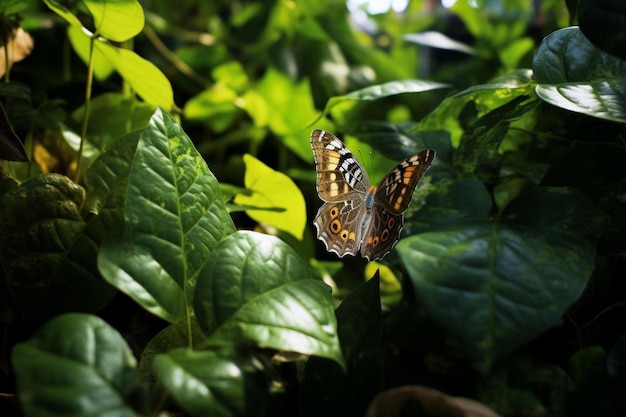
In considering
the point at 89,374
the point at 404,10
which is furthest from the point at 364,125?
the point at 404,10

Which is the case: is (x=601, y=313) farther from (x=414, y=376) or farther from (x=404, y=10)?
(x=404, y=10)

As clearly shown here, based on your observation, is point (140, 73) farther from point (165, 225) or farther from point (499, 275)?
point (499, 275)

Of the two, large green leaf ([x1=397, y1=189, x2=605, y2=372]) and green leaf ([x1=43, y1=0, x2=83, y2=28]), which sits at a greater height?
green leaf ([x1=43, y1=0, x2=83, y2=28])

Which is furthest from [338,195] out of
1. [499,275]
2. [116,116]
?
[116,116]

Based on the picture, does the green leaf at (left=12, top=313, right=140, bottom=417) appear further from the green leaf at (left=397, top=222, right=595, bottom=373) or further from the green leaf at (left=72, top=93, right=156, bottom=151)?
the green leaf at (left=72, top=93, right=156, bottom=151)

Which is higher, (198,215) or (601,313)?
(198,215)

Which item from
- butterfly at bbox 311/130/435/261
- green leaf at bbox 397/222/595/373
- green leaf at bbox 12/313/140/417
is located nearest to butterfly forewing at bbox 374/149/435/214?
butterfly at bbox 311/130/435/261
